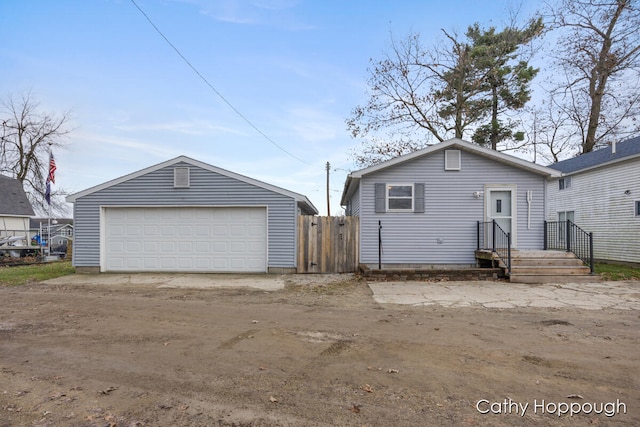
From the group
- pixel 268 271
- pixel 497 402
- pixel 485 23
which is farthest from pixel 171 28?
pixel 485 23

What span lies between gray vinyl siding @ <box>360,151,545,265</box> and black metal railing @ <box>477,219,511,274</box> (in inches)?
8.2

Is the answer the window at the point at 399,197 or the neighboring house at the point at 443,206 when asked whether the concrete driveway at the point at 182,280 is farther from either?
the window at the point at 399,197

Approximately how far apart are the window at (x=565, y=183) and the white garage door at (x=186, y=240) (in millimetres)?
14943

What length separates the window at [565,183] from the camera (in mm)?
17372

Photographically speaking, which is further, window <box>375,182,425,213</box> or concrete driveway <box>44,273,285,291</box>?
window <box>375,182,425,213</box>

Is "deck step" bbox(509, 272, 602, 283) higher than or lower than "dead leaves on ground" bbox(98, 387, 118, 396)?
lower

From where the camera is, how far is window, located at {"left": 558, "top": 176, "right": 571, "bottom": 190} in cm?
1737

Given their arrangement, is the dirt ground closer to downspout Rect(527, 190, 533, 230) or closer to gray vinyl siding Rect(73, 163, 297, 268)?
gray vinyl siding Rect(73, 163, 297, 268)

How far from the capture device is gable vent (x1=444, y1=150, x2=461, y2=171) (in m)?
11.8

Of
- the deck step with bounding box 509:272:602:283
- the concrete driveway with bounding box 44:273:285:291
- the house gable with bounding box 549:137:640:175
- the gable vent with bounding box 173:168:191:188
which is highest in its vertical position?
the house gable with bounding box 549:137:640:175

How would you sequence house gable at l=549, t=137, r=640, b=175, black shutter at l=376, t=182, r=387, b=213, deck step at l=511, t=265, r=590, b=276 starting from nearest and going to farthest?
deck step at l=511, t=265, r=590, b=276, black shutter at l=376, t=182, r=387, b=213, house gable at l=549, t=137, r=640, b=175

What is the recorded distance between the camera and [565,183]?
1770cm

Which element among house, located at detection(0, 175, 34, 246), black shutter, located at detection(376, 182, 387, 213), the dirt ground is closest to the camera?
the dirt ground

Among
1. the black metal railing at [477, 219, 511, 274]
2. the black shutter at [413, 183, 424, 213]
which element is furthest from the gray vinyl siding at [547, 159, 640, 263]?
the black shutter at [413, 183, 424, 213]
